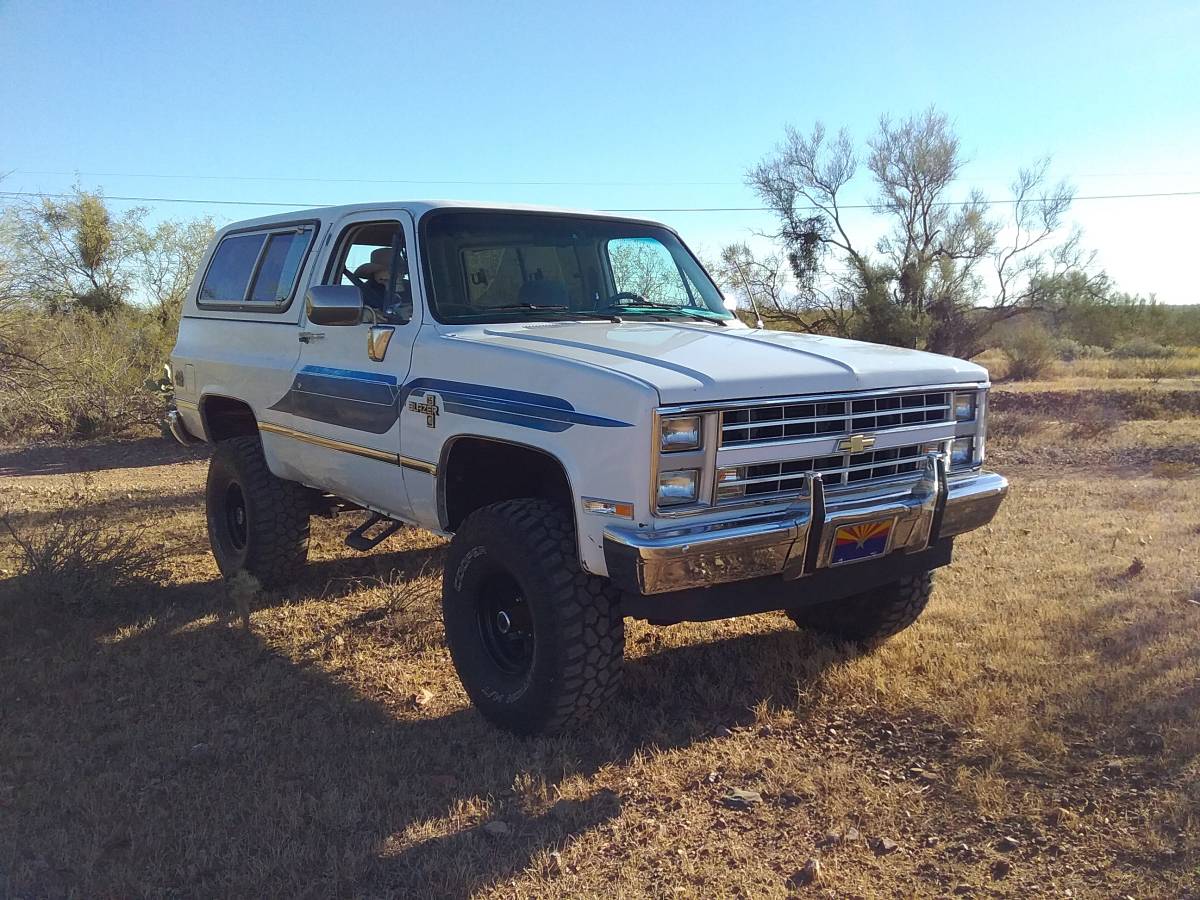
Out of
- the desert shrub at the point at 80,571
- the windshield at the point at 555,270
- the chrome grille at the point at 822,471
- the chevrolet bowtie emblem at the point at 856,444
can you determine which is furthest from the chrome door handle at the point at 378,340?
the desert shrub at the point at 80,571

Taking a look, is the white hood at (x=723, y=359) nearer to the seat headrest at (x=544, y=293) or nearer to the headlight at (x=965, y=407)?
the headlight at (x=965, y=407)

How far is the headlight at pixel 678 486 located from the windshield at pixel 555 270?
1.50 meters

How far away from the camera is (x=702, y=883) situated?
280cm

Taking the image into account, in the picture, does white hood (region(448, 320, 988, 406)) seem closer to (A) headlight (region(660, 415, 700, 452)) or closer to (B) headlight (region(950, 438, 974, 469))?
(A) headlight (region(660, 415, 700, 452))

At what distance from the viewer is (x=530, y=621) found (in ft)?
12.4

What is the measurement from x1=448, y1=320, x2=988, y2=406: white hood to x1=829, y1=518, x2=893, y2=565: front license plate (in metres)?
0.50

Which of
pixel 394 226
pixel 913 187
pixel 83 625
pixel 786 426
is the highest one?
pixel 913 187

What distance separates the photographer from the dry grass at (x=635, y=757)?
2.87m

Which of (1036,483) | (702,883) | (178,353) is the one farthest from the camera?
(1036,483)

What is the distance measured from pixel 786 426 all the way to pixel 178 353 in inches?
187

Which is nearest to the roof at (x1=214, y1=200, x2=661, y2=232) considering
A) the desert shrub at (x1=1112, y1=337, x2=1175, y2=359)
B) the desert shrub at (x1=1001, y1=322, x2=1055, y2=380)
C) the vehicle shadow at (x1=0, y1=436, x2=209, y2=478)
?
the vehicle shadow at (x1=0, y1=436, x2=209, y2=478)

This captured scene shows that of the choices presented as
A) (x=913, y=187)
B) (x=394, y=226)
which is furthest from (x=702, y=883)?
(x=913, y=187)

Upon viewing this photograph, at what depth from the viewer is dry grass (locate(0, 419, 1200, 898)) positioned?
9.40 ft

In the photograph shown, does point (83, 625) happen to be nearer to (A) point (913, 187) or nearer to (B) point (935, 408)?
(B) point (935, 408)
